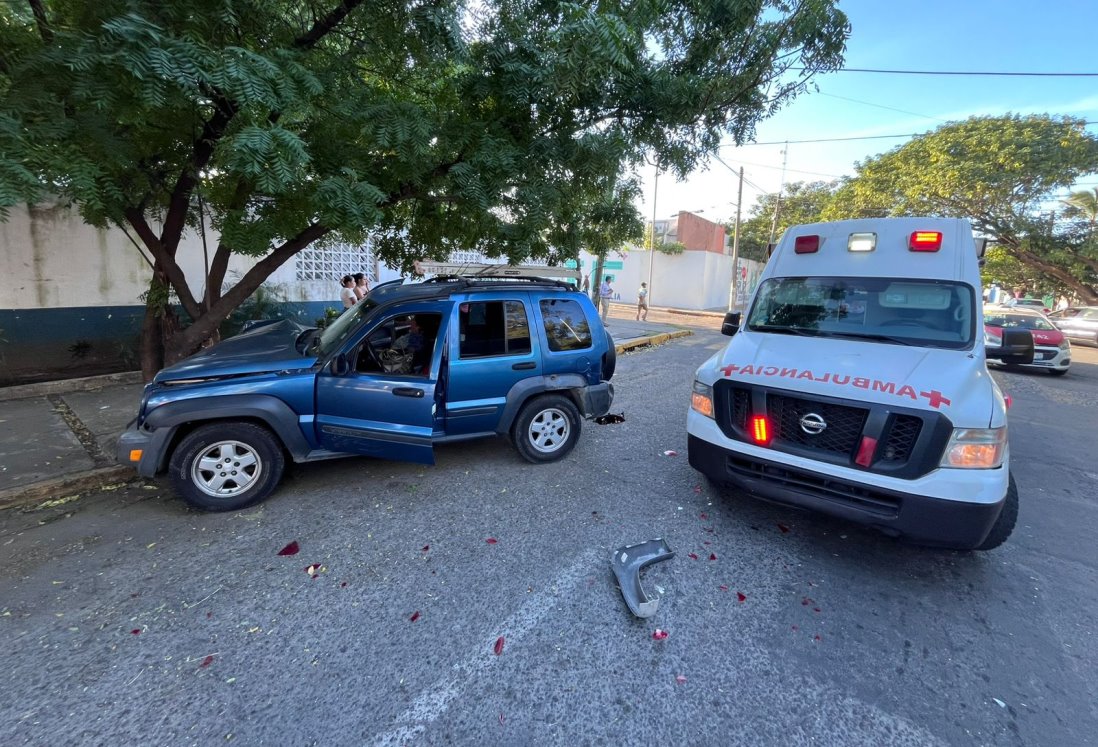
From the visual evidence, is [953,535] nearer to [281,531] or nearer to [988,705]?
[988,705]

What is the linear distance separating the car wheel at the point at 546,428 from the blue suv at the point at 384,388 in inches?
0.4

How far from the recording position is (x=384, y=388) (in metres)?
3.96

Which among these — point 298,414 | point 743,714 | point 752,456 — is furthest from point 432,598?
point 752,456

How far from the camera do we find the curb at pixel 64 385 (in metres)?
6.17

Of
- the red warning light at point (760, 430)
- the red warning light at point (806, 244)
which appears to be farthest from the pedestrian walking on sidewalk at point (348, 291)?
the red warning light at point (760, 430)

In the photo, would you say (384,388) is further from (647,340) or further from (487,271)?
(647,340)

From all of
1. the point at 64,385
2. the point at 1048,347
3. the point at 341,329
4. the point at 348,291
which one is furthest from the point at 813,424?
the point at 1048,347

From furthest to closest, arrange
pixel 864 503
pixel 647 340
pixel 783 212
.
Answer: pixel 783 212 < pixel 647 340 < pixel 864 503

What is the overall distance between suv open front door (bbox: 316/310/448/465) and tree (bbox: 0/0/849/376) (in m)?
1.29

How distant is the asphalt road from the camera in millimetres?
2098

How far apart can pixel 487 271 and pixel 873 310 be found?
11.5 ft

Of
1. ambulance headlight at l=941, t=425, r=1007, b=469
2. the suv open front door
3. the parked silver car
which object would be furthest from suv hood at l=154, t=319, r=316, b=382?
the parked silver car

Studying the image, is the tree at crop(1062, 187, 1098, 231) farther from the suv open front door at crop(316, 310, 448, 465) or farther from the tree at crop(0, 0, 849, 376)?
the suv open front door at crop(316, 310, 448, 465)

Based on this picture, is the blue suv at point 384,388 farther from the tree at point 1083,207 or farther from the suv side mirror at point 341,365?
the tree at point 1083,207
